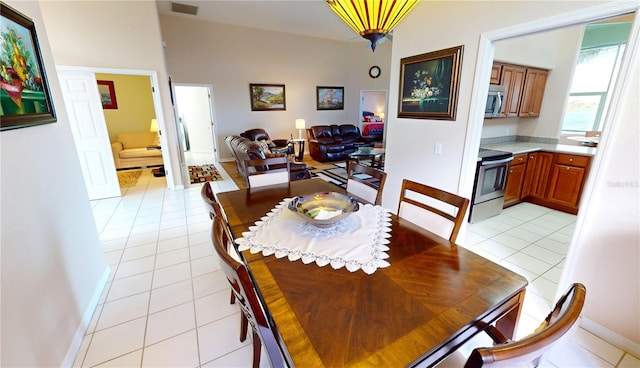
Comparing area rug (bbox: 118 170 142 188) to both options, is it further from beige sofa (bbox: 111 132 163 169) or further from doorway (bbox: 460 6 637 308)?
doorway (bbox: 460 6 637 308)

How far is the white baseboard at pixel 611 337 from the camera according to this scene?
5.29 feet

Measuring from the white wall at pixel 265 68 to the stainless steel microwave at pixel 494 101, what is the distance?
5.41 meters

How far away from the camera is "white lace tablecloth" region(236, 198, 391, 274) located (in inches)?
47.9

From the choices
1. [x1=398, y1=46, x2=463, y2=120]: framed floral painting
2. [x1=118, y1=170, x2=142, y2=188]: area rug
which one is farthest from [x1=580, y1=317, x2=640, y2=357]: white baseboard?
[x1=118, y1=170, x2=142, y2=188]: area rug

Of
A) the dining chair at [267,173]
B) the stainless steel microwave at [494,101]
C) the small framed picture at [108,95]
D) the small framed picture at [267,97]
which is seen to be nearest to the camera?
the dining chair at [267,173]

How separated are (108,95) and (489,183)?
790 centimetres

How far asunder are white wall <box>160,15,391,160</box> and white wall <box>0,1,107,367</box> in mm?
5238

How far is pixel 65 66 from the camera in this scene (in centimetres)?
373

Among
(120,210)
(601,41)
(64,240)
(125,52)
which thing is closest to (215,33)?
(125,52)

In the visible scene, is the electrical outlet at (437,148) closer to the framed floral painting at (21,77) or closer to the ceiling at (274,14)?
the framed floral painting at (21,77)

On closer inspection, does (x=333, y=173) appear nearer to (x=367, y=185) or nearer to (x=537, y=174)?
(x=537, y=174)

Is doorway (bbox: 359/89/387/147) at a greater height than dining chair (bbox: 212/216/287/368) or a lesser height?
greater

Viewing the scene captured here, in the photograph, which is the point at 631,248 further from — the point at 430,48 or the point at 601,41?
the point at 601,41

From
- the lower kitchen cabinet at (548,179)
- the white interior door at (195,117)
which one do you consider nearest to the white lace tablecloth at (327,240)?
the lower kitchen cabinet at (548,179)
